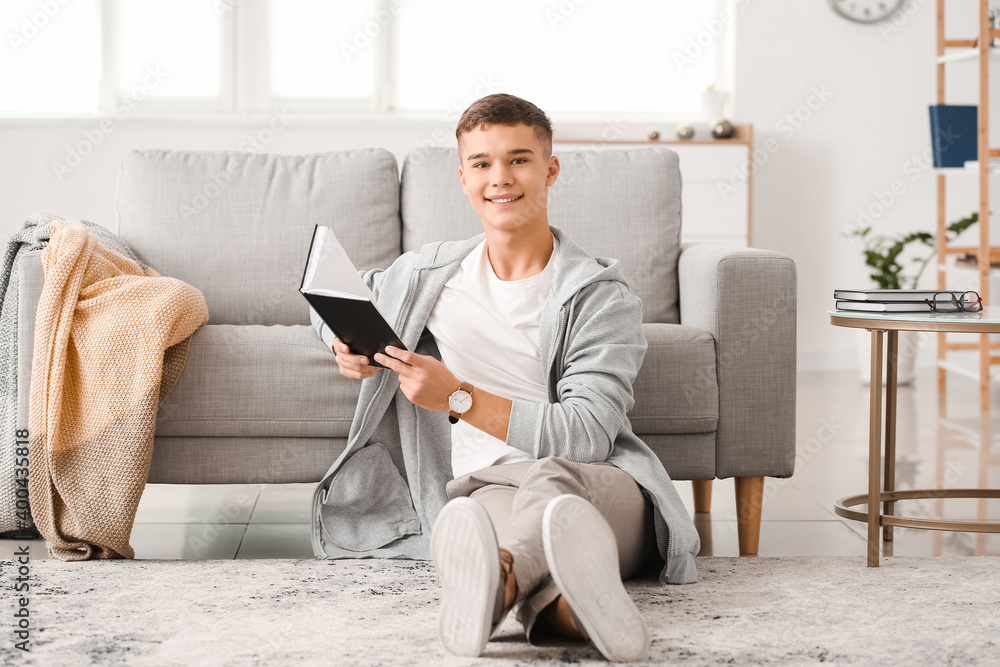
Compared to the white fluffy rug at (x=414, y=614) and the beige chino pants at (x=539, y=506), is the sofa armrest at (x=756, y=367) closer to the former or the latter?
the white fluffy rug at (x=414, y=614)

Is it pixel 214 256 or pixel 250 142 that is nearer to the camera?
pixel 214 256

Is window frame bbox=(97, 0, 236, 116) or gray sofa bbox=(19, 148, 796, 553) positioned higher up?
window frame bbox=(97, 0, 236, 116)

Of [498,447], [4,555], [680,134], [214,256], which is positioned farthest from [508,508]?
[680,134]

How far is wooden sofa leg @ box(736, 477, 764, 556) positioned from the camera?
198 cm

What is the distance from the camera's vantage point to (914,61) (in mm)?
A: 4703

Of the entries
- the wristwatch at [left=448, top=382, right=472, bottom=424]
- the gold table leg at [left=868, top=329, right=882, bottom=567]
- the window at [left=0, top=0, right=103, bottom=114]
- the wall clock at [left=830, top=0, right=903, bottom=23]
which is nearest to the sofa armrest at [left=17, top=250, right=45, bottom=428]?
the wristwatch at [left=448, top=382, right=472, bottom=424]

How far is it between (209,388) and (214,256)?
548 millimetres

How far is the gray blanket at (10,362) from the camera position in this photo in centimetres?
183

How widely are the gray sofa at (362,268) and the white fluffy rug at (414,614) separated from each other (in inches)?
9.4

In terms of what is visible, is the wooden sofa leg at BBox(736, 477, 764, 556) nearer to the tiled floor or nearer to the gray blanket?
the tiled floor

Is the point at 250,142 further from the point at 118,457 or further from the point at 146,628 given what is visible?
the point at 146,628

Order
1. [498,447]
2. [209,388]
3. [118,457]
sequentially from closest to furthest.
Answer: [498,447] → [118,457] → [209,388]

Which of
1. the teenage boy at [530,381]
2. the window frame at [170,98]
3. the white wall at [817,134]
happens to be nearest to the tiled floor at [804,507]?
the teenage boy at [530,381]

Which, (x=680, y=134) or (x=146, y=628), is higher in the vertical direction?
(x=680, y=134)
